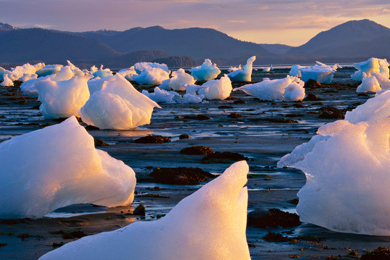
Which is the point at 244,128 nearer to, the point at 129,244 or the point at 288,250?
the point at 288,250

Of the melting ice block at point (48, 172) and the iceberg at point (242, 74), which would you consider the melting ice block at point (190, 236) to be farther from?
the iceberg at point (242, 74)

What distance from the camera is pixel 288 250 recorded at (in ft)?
15.2

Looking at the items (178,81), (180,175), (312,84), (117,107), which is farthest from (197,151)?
(312,84)

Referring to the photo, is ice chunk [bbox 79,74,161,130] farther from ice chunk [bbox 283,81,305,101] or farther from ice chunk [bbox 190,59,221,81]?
ice chunk [bbox 190,59,221,81]

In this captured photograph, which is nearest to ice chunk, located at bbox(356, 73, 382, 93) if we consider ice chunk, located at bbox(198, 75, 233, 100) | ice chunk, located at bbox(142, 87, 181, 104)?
ice chunk, located at bbox(198, 75, 233, 100)

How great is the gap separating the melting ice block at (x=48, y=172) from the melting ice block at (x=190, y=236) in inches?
84.5

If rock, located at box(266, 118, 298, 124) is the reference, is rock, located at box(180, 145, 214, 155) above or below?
above

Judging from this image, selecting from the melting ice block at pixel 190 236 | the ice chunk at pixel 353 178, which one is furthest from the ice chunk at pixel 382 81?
the melting ice block at pixel 190 236

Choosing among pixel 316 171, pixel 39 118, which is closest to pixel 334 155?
pixel 316 171

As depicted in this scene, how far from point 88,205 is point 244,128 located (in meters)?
8.33

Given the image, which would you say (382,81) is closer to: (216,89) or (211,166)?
(216,89)

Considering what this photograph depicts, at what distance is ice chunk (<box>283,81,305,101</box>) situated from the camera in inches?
925

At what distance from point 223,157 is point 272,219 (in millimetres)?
3969

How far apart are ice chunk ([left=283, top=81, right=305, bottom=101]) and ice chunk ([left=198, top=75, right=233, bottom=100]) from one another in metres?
2.16
